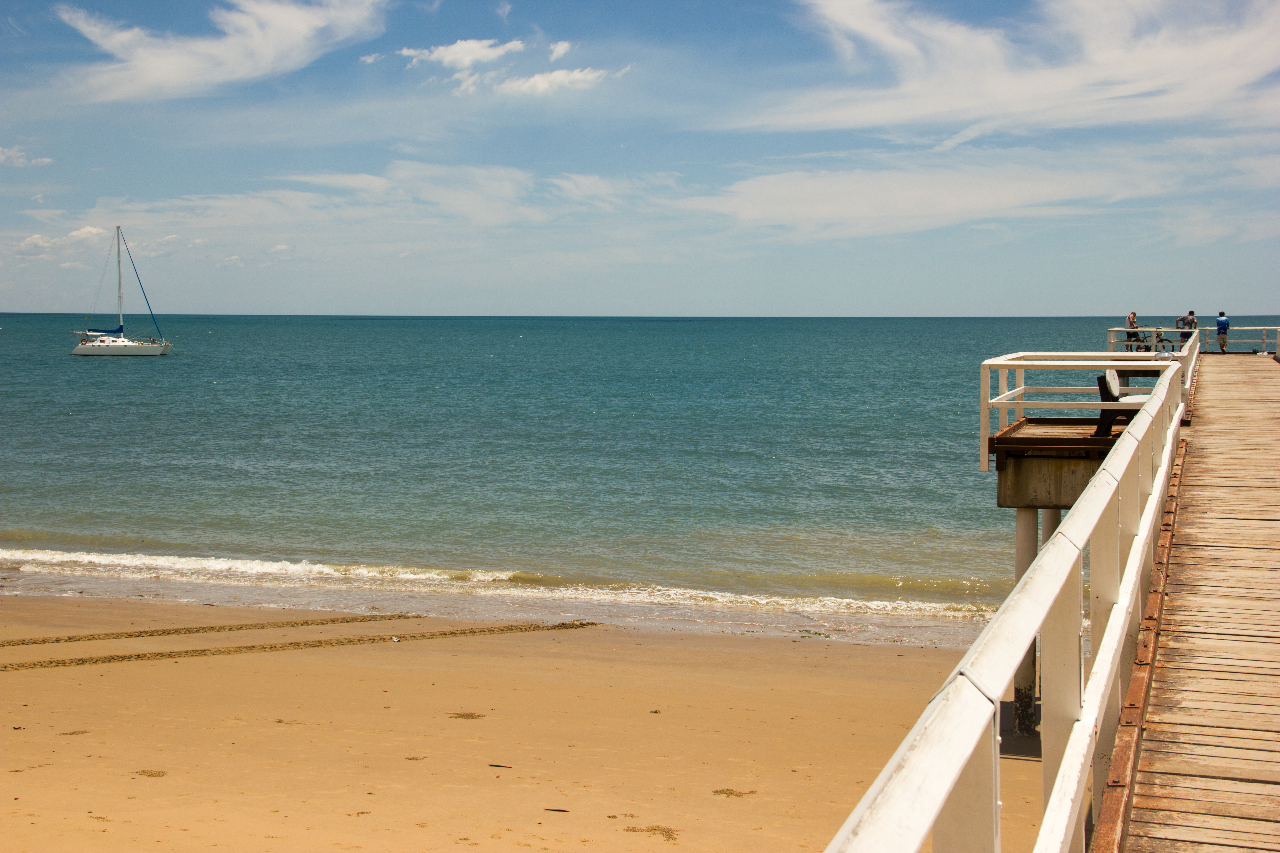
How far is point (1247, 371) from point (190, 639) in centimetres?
1820

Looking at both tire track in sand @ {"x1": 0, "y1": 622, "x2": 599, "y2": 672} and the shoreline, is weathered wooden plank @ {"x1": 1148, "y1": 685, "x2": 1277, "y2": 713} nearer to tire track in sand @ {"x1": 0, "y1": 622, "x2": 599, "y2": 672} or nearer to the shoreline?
the shoreline

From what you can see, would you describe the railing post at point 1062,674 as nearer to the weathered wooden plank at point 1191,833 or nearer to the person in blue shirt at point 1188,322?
the weathered wooden plank at point 1191,833

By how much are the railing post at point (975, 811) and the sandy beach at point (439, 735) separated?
6.06 metres

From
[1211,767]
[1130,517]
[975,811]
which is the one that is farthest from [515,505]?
[975,811]

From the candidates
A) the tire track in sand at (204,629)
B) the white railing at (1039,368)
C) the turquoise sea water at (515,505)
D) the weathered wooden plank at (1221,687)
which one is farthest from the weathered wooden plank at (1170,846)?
the tire track in sand at (204,629)

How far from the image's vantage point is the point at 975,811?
1.18m

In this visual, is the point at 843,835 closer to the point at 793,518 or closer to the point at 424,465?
the point at 793,518

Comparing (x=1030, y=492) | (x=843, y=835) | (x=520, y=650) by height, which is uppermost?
(x=843, y=835)

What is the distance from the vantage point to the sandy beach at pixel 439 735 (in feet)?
22.7

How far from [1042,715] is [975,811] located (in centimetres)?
98

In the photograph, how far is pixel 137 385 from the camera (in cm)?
6231

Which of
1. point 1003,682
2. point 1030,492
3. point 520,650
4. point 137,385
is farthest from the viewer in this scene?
point 137,385

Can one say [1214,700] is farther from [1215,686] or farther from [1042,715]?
[1042,715]

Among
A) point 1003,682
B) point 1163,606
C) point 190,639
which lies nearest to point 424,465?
point 190,639
